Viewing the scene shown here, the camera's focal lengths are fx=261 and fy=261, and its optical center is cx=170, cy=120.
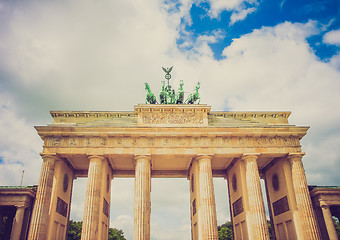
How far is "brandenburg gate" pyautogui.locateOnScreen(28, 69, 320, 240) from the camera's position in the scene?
2261cm

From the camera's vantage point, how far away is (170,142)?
25.1 meters

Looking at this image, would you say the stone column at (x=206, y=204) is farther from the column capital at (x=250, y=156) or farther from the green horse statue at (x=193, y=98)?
the green horse statue at (x=193, y=98)

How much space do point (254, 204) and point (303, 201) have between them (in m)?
4.43

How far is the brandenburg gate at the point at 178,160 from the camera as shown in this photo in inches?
890

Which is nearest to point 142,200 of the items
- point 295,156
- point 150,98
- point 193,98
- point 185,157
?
point 185,157

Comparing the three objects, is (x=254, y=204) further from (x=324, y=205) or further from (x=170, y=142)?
(x=170, y=142)

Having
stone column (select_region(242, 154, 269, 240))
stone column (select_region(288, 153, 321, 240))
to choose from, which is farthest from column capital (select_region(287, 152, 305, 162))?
stone column (select_region(242, 154, 269, 240))

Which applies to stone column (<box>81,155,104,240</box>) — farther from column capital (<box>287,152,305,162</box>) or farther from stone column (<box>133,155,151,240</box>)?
column capital (<box>287,152,305,162</box>)

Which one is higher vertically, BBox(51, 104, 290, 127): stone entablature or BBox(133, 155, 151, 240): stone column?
BBox(51, 104, 290, 127): stone entablature

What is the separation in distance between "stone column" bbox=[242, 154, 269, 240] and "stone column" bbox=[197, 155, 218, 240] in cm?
339

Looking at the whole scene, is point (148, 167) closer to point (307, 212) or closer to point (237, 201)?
point (237, 201)

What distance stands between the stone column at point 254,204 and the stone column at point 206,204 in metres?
3.39

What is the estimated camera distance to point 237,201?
90.3 ft

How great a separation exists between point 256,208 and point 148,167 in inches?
405
